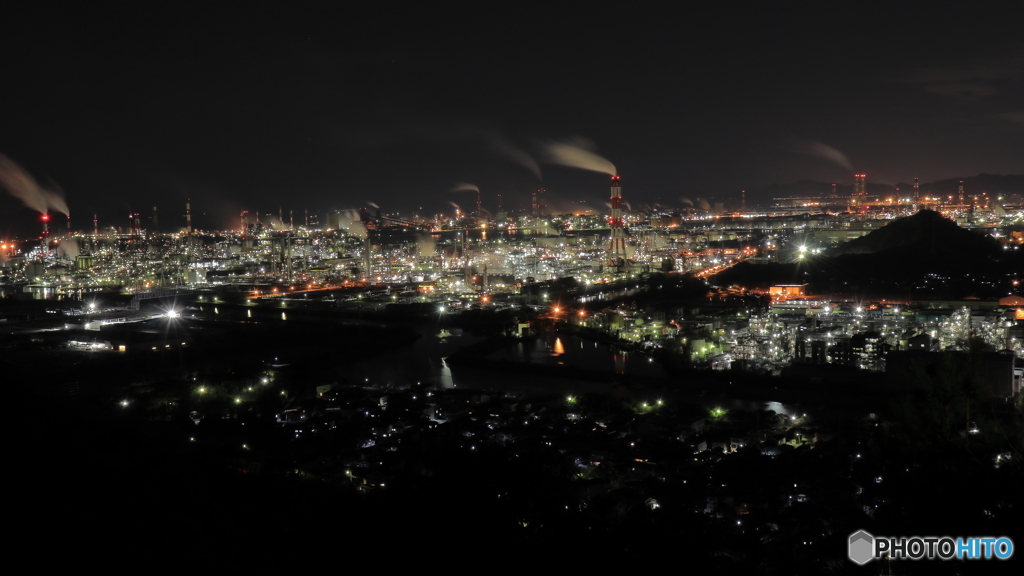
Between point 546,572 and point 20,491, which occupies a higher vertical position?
point 20,491

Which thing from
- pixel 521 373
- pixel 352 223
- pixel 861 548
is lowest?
pixel 521 373

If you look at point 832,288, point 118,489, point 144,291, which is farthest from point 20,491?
point 144,291

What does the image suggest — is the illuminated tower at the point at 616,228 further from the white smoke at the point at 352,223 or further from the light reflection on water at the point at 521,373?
the white smoke at the point at 352,223

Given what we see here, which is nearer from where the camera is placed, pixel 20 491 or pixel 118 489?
pixel 20 491

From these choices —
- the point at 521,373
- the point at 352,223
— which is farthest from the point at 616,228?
the point at 352,223

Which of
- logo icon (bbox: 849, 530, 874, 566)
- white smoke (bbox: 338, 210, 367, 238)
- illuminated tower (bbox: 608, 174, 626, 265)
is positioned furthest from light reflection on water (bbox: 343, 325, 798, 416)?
white smoke (bbox: 338, 210, 367, 238)

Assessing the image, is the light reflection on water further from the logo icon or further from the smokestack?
the smokestack

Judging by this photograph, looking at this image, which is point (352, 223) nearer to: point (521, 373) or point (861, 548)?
point (521, 373)

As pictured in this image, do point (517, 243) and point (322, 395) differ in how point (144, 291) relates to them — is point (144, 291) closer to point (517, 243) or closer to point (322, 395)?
point (322, 395)
